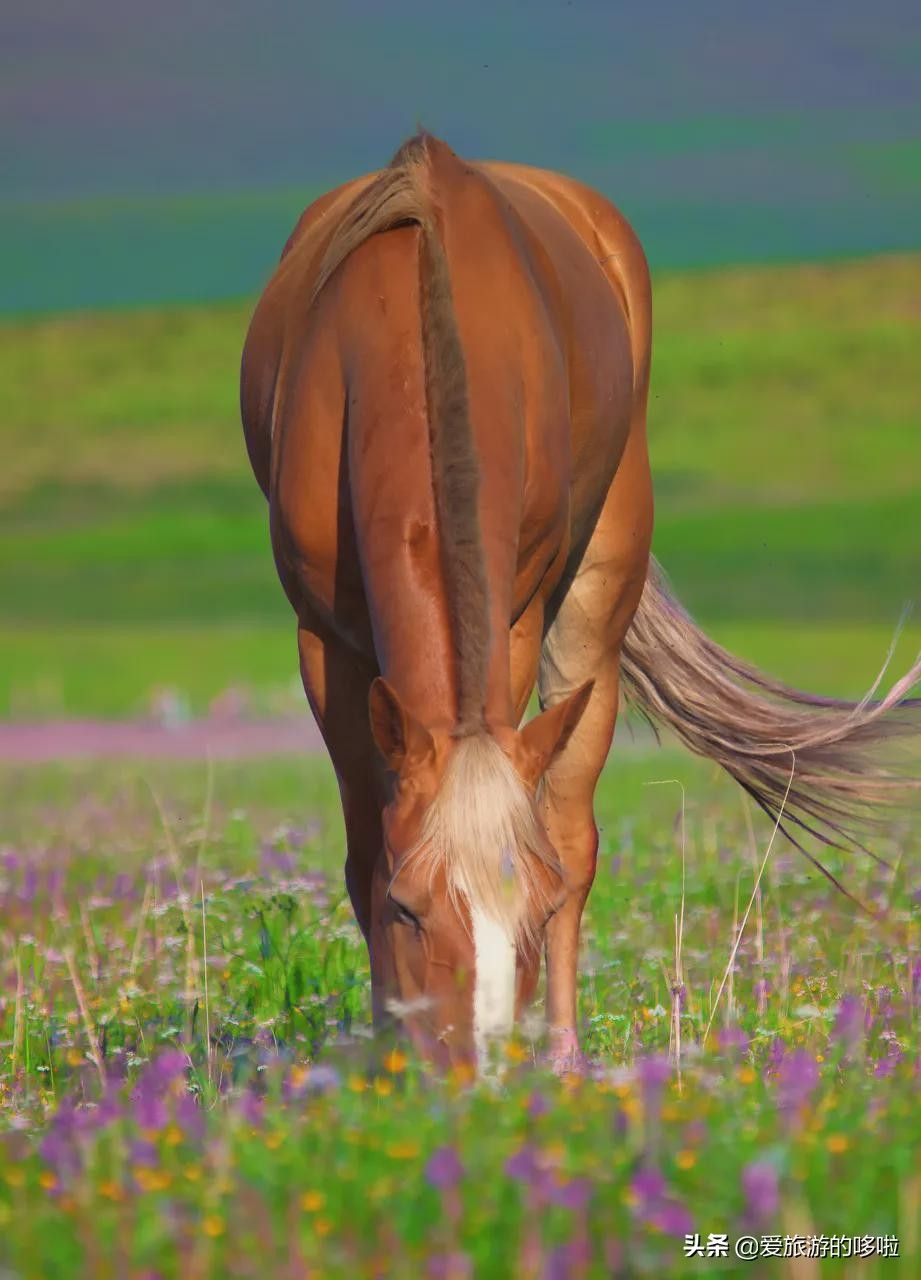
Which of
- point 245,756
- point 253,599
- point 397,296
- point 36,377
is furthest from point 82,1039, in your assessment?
point 36,377

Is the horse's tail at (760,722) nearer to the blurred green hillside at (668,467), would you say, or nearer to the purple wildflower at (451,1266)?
the purple wildflower at (451,1266)

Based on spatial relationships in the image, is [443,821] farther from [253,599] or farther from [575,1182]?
[253,599]

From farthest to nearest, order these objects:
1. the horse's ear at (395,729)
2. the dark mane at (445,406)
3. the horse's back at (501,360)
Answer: the horse's back at (501,360), the dark mane at (445,406), the horse's ear at (395,729)

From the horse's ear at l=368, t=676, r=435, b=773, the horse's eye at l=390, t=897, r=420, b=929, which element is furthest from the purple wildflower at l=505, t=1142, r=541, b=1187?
the horse's ear at l=368, t=676, r=435, b=773

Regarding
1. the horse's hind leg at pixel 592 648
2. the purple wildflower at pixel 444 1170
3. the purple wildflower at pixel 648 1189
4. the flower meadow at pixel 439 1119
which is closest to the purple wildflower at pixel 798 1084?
the flower meadow at pixel 439 1119

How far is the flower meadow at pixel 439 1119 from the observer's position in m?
2.76

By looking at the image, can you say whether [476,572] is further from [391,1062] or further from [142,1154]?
[142,1154]

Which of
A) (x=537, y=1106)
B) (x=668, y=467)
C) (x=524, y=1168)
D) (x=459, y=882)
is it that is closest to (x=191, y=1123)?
(x=537, y=1106)

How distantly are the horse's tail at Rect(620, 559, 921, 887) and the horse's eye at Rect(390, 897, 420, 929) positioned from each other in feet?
9.52

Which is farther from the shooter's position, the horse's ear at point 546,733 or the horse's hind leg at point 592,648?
the horse's hind leg at point 592,648

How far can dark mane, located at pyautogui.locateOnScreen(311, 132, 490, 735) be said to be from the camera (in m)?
4.30

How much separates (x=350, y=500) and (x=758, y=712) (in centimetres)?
251

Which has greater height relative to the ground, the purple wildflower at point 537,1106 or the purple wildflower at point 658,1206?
the purple wildflower at point 537,1106

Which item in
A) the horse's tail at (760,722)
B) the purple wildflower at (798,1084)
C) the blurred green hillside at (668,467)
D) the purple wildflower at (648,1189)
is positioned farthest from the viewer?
the blurred green hillside at (668,467)
